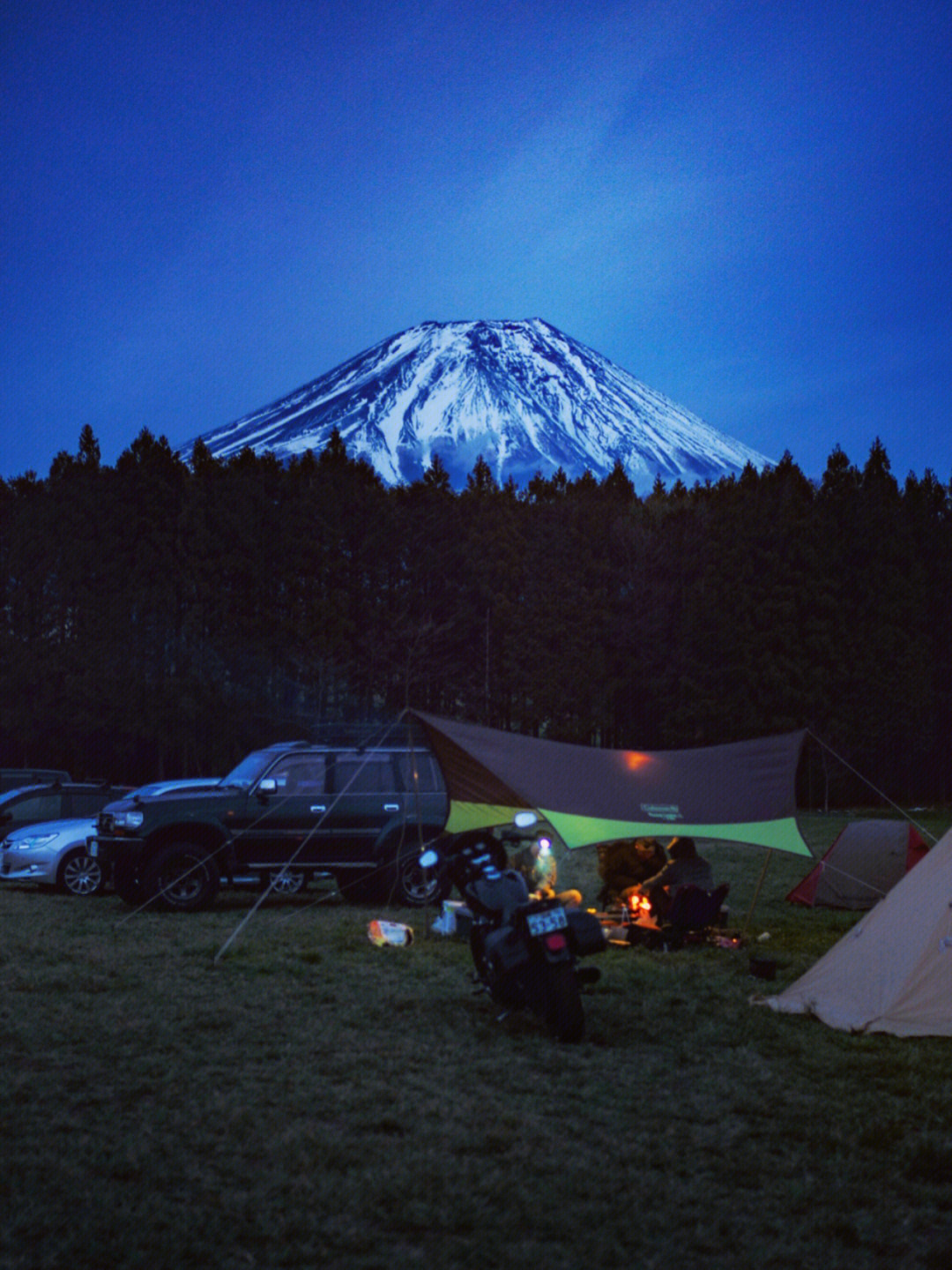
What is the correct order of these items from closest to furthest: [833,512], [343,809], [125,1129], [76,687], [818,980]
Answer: [125,1129], [818,980], [343,809], [76,687], [833,512]

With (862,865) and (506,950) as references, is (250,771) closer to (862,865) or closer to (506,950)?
(506,950)

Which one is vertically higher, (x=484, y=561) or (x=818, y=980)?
(x=484, y=561)

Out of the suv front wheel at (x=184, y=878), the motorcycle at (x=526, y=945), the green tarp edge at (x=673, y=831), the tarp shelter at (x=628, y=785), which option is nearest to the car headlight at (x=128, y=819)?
the suv front wheel at (x=184, y=878)

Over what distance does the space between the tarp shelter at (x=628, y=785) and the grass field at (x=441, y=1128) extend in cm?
188

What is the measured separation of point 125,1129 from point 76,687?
115 ft

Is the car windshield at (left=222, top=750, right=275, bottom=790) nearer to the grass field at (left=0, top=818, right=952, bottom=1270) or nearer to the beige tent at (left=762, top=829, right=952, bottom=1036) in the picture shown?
the grass field at (left=0, top=818, right=952, bottom=1270)

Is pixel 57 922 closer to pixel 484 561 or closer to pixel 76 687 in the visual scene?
pixel 76 687

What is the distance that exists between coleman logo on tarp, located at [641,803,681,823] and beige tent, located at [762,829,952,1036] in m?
3.12

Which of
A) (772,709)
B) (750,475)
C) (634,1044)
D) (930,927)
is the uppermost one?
(750,475)

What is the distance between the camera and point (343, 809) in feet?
46.9

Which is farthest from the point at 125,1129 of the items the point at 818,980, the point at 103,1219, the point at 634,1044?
the point at 818,980

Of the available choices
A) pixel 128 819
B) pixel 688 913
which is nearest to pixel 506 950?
pixel 688 913

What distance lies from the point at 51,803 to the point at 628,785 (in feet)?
29.9

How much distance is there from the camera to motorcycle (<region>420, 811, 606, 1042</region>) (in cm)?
761
